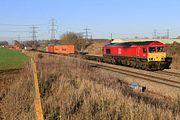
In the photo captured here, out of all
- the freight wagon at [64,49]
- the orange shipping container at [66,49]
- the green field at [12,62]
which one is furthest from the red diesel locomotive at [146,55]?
the freight wagon at [64,49]

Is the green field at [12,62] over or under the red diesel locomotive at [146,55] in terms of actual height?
under

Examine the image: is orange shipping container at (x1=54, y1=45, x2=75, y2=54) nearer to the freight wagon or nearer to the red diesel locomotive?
the freight wagon

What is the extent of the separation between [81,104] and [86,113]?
4.11ft

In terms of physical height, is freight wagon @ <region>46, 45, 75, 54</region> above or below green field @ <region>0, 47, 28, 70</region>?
above

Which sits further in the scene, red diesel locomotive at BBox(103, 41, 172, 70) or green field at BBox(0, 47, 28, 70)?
green field at BBox(0, 47, 28, 70)

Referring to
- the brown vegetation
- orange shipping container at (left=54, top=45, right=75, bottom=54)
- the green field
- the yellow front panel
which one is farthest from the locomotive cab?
orange shipping container at (left=54, top=45, right=75, bottom=54)

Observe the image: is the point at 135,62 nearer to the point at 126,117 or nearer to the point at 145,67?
the point at 145,67

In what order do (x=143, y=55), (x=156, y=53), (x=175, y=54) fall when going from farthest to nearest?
(x=175, y=54), (x=143, y=55), (x=156, y=53)

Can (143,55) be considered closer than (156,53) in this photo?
No

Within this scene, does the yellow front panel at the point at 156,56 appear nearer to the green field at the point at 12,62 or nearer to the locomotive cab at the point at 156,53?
the locomotive cab at the point at 156,53

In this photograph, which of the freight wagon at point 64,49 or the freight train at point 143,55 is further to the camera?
the freight wagon at point 64,49

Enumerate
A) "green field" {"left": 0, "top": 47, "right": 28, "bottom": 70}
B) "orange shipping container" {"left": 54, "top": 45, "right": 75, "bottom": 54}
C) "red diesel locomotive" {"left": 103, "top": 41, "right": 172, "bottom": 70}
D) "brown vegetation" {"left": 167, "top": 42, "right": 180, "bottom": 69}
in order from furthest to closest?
1. "orange shipping container" {"left": 54, "top": 45, "right": 75, "bottom": 54}
2. "brown vegetation" {"left": 167, "top": 42, "right": 180, "bottom": 69}
3. "green field" {"left": 0, "top": 47, "right": 28, "bottom": 70}
4. "red diesel locomotive" {"left": 103, "top": 41, "right": 172, "bottom": 70}

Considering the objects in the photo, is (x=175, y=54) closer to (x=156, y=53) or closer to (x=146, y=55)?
(x=156, y=53)

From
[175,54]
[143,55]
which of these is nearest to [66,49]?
[175,54]
